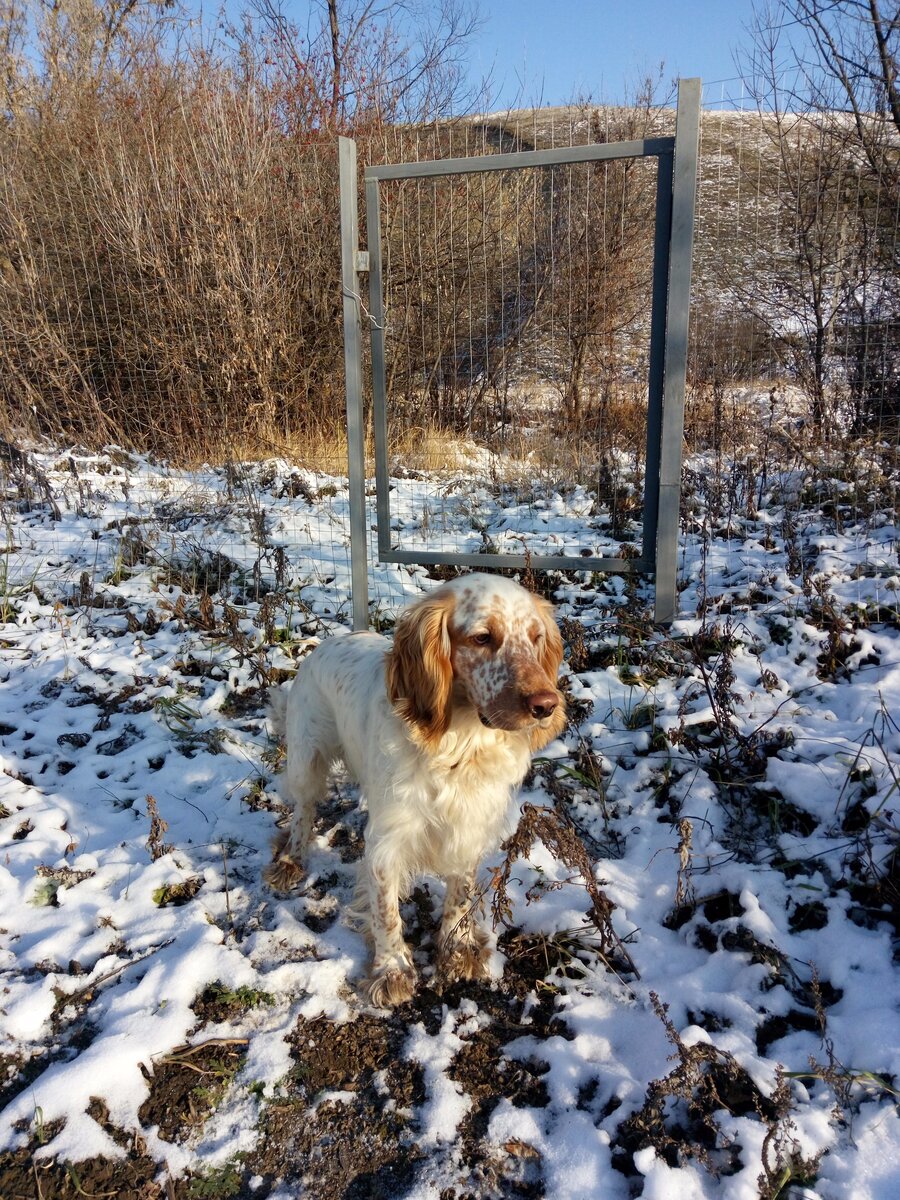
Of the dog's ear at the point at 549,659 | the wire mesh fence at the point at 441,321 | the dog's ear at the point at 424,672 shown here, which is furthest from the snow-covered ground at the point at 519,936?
the wire mesh fence at the point at 441,321

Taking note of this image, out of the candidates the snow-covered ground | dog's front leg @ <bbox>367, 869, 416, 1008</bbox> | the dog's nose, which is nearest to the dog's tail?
the snow-covered ground

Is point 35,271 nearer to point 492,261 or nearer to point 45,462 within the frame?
point 45,462

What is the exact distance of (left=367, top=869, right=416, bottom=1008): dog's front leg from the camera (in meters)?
2.29

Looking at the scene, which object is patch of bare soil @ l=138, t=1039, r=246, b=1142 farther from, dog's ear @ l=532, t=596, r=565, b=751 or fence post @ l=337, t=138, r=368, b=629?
fence post @ l=337, t=138, r=368, b=629

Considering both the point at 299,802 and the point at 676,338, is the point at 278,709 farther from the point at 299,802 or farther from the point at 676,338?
the point at 676,338

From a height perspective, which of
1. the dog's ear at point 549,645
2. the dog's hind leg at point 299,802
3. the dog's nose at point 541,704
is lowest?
the dog's hind leg at point 299,802

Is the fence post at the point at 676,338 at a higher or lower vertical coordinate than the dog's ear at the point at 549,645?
higher

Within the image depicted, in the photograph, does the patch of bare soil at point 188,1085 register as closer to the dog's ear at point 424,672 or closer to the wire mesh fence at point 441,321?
the dog's ear at point 424,672

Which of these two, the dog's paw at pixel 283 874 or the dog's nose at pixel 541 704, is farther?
the dog's paw at pixel 283 874

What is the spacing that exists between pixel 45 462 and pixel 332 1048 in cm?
718

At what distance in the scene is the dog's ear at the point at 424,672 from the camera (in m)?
2.16

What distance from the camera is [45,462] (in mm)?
7645

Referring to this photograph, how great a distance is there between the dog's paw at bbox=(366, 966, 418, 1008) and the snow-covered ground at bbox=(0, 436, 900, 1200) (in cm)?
4

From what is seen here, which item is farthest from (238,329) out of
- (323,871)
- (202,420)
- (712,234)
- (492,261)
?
(323,871)
